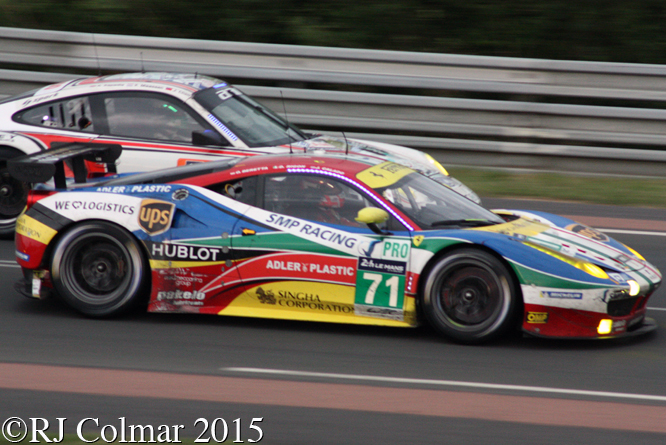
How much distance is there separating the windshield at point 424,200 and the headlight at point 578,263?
0.49m

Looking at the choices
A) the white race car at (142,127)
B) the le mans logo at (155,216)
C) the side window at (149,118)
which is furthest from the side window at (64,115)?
the le mans logo at (155,216)

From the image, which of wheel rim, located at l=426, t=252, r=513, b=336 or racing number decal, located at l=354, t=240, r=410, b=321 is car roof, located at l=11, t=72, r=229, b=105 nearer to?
racing number decal, located at l=354, t=240, r=410, b=321

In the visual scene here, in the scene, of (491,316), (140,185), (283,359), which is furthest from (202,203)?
(491,316)

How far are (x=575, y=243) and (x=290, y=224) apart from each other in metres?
2.03

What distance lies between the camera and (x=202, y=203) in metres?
6.00

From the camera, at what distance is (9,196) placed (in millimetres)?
8375

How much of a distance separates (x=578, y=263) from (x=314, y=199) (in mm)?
1866

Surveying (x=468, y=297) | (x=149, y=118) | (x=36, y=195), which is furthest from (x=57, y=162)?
(x=468, y=297)

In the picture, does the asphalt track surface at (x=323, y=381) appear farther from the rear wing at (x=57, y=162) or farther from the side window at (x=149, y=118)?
the side window at (x=149, y=118)

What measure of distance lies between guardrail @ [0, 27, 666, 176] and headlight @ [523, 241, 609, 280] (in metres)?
5.81

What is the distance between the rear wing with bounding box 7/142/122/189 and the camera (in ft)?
20.3

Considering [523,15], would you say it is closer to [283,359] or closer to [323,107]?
[323,107]

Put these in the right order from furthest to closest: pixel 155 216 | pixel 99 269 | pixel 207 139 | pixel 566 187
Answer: pixel 566 187
pixel 207 139
pixel 99 269
pixel 155 216

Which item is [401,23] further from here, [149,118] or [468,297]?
[468,297]
